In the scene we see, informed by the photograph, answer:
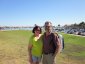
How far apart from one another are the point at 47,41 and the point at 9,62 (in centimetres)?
684

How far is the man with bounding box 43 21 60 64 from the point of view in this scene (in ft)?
21.9

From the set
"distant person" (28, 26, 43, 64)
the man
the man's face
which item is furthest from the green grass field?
the man's face

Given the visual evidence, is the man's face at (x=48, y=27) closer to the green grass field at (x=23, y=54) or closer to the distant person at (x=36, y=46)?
the distant person at (x=36, y=46)

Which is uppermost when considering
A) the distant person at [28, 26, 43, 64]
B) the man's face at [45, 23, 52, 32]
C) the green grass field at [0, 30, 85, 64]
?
the man's face at [45, 23, 52, 32]

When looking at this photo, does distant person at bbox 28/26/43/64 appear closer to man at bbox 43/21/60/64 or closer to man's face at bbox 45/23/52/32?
man at bbox 43/21/60/64

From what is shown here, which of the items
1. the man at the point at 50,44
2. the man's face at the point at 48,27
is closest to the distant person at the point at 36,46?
the man at the point at 50,44

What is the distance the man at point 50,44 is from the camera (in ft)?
21.9

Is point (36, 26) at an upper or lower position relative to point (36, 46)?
upper

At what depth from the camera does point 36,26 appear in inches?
283

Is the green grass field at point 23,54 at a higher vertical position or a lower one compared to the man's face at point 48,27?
lower

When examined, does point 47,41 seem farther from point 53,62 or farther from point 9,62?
point 9,62

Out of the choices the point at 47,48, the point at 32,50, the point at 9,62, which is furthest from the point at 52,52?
the point at 9,62

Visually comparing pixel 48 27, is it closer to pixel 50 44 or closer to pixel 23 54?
pixel 50 44

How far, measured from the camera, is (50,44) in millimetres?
6770
